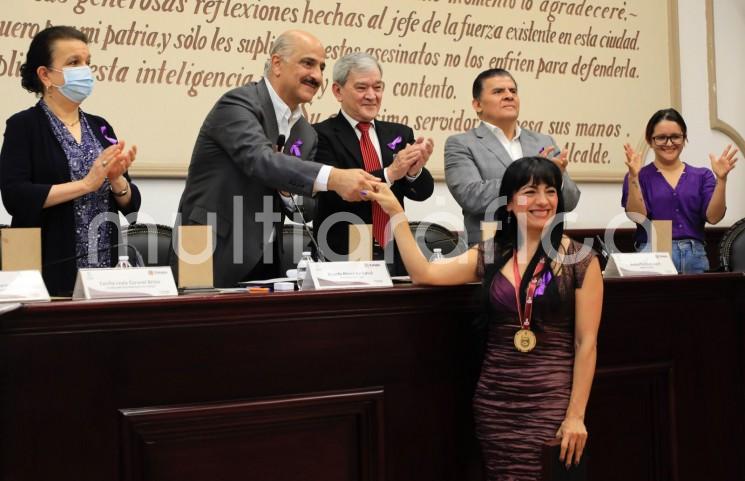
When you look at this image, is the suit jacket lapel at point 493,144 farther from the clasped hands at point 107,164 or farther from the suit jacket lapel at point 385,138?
the clasped hands at point 107,164

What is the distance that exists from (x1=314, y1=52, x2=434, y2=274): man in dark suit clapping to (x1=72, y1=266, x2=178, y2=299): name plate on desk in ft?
2.65

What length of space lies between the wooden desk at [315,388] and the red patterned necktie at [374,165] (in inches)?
26.6

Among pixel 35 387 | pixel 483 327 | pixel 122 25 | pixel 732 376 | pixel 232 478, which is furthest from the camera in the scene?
pixel 122 25

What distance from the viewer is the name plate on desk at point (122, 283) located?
6.05 feet

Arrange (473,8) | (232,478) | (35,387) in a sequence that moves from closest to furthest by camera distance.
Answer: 1. (35,387)
2. (232,478)
3. (473,8)

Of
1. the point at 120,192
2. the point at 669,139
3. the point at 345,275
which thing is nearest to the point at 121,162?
the point at 120,192

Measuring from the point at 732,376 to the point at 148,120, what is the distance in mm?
2522

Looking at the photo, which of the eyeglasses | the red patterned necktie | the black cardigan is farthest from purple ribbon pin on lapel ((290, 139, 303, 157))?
the eyeglasses

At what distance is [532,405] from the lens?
78.6 inches

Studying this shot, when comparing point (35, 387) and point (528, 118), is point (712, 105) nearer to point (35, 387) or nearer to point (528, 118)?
point (528, 118)

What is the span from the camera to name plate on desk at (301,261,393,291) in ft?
6.73

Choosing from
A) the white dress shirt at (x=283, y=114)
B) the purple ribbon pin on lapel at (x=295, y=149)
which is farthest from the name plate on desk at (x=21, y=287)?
the purple ribbon pin on lapel at (x=295, y=149)

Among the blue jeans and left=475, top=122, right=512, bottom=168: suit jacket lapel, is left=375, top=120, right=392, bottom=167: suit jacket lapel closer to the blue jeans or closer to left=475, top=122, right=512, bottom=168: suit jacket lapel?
left=475, top=122, right=512, bottom=168: suit jacket lapel

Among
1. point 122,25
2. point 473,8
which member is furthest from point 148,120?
point 473,8
